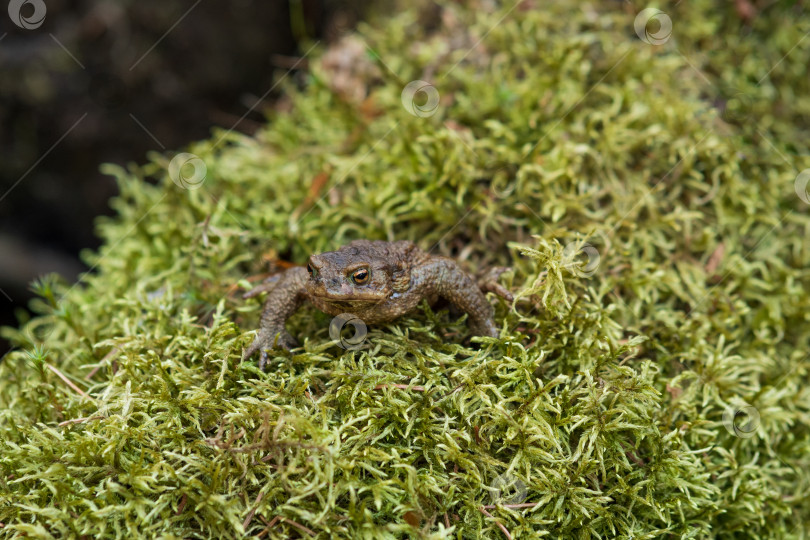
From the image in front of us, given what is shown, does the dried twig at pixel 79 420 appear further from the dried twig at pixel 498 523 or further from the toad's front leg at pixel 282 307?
the dried twig at pixel 498 523

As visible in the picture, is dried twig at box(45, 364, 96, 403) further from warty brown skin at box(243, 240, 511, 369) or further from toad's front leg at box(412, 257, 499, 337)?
toad's front leg at box(412, 257, 499, 337)

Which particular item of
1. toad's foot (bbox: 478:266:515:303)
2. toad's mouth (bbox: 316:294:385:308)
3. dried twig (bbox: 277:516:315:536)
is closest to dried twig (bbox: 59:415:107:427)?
dried twig (bbox: 277:516:315:536)

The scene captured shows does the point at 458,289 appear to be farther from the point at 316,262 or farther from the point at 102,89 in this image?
the point at 102,89

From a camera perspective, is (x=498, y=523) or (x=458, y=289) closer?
(x=498, y=523)

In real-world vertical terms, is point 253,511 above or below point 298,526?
above

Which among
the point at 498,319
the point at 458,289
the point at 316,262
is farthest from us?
the point at 498,319

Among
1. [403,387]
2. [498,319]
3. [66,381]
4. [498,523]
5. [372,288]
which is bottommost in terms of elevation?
[498,523]

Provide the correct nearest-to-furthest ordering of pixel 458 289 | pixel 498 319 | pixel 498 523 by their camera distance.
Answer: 1. pixel 498 523
2. pixel 458 289
3. pixel 498 319

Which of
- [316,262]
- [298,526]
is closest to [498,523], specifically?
[298,526]
